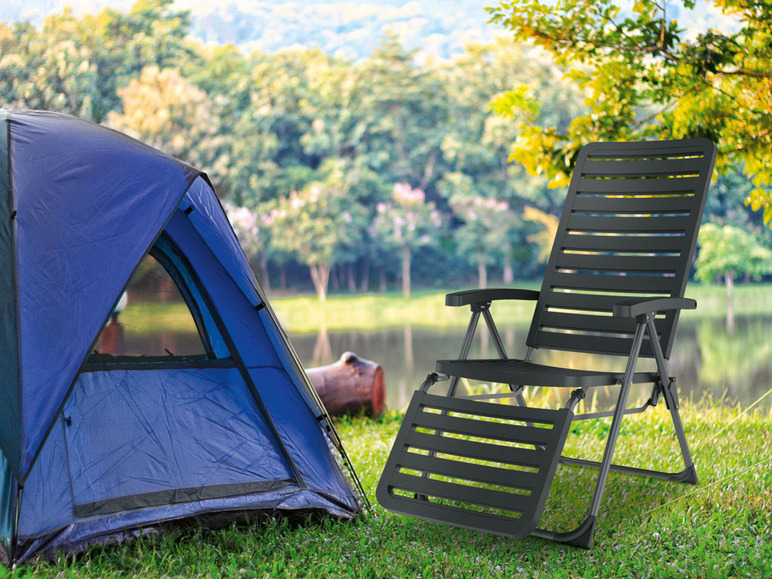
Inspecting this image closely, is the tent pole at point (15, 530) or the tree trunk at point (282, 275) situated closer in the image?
the tent pole at point (15, 530)

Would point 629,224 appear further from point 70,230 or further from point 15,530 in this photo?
point 15,530

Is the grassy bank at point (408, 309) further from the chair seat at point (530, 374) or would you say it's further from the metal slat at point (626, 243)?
the chair seat at point (530, 374)

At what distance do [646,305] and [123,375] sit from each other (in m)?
1.64

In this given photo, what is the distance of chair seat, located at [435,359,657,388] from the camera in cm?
257

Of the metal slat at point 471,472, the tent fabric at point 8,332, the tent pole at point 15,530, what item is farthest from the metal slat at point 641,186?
the tent pole at point 15,530

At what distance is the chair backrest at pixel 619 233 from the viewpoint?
3.17 metres

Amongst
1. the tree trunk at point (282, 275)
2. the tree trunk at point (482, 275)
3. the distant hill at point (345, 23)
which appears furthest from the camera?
the distant hill at point (345, 23)

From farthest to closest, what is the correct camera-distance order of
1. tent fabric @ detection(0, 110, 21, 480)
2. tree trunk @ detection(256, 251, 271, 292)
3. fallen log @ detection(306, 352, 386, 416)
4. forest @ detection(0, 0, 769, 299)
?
tree trunk @ detection(256, 251, 271, 292)
forest @ detection(0, 0, 769, 299)
fallen log @ detection(306, 352, 386, 416)
tent fabric @ detection(0, 110, 21, 480)

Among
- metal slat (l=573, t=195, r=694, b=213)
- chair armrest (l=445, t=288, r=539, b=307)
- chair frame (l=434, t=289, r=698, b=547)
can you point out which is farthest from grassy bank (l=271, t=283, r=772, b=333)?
chair frame (l=434, t=289, r=698, b=547)

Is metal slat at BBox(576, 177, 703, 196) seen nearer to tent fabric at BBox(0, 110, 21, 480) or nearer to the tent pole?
tent fabric at BBox(0, 110, 21, 480)

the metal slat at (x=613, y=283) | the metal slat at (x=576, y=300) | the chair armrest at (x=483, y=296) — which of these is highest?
the metal slat at (x=613, y=283)

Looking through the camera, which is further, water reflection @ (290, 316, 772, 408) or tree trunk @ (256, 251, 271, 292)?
tree trunk @ (256, 251, 271, 292)

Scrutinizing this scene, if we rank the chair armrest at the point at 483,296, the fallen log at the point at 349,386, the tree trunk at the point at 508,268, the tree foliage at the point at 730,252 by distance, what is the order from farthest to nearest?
1. the tree trunk at the point at 508,268
2. the tree foliage at the point at 730,252
3. the fallen log at the point at 349,386
4. the chair armrest at the point at 483,296

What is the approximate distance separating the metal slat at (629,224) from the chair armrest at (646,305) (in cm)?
42
